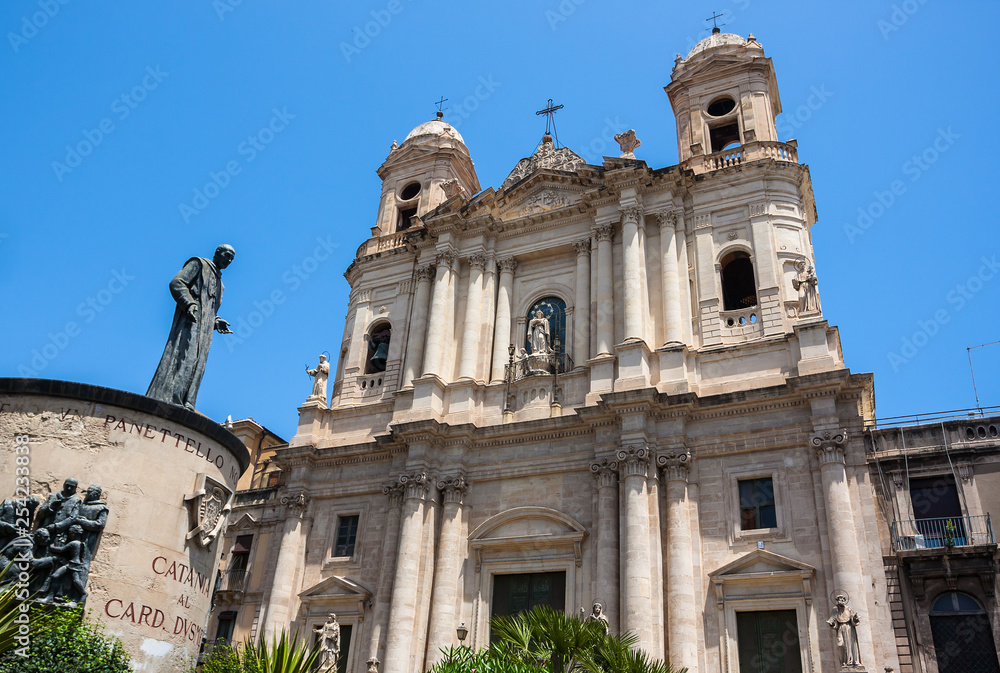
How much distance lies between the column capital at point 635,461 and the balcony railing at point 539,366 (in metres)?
4.18

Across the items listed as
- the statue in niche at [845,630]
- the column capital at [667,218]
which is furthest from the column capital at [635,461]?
the column capital at [667,218]

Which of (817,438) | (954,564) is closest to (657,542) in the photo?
(817,438)

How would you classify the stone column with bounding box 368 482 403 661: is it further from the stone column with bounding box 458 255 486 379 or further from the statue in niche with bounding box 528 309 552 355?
the statue in niche with bounding box 528 309 552 355

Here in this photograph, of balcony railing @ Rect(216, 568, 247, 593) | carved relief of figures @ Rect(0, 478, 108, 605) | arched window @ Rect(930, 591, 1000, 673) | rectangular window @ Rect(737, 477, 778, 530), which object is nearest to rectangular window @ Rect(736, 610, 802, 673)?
rectangular window @ Rect(737, 477, 778, 530)

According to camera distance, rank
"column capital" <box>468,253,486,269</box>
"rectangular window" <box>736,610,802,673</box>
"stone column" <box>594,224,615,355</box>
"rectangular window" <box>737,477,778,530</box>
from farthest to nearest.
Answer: "column capital" <box>468,253,486,269</box>
"stone column" <box>594,224,615,355</box>
"rectangular window" <box>737,477,778,530</box>
"rectangular window" <box>736,610,802,673</box>

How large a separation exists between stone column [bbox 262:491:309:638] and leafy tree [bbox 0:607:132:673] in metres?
13.6

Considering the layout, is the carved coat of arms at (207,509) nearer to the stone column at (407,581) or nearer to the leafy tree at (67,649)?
the leafy tree at (67,649)

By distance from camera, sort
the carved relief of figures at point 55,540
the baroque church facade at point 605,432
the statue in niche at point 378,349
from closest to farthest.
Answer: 1. the carved relief of figures at point 55,540
2. the baroque church facade at point 605,432
3. the statue in niche at point 378,349

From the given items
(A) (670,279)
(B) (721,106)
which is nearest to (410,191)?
(B) (721,106)

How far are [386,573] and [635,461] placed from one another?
7500mm

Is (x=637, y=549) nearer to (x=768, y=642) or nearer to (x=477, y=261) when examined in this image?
(x=768, y=642)

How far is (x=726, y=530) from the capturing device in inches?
749

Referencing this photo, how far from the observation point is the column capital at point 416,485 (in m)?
22.0

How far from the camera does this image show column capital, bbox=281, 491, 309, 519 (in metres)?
24.1
